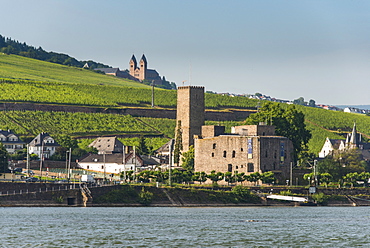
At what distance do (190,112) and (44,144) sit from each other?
28.3 m

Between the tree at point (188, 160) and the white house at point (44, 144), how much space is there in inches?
1112

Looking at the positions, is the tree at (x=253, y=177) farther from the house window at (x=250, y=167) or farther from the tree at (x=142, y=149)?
the tree at (x=142, y=149)

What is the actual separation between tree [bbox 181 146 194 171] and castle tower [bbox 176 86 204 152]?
439 cm

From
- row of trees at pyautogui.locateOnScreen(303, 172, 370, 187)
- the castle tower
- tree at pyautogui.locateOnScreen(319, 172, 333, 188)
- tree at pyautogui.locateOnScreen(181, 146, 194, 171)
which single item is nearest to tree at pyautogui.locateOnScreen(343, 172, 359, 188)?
row of trees at pyautogui.locateOnScreen(303, 172, 370, 187)

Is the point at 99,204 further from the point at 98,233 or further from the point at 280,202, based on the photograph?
the point at 98,233

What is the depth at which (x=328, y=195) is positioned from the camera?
349 ft

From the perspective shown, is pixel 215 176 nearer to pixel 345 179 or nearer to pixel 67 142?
pixel 345 179

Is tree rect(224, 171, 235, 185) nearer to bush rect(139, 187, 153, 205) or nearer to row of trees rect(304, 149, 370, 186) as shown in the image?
row of trees rect(304, 149, 370, 186)

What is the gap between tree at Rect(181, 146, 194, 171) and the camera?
12393 cm

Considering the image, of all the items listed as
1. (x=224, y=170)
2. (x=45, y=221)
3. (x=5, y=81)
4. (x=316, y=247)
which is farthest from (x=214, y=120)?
(x=316, y=247)

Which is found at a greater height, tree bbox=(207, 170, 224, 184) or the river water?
tree bbox=(207, 170, 224, 184)

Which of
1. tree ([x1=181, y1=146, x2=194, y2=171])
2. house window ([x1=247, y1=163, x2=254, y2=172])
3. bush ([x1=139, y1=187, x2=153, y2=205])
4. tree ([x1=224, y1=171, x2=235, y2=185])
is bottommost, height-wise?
bush ([x1=139, y1=187, x2=153, y2=205])

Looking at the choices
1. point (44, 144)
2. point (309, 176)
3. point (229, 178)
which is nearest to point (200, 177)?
point (229, 178)

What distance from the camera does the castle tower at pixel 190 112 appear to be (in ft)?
437
